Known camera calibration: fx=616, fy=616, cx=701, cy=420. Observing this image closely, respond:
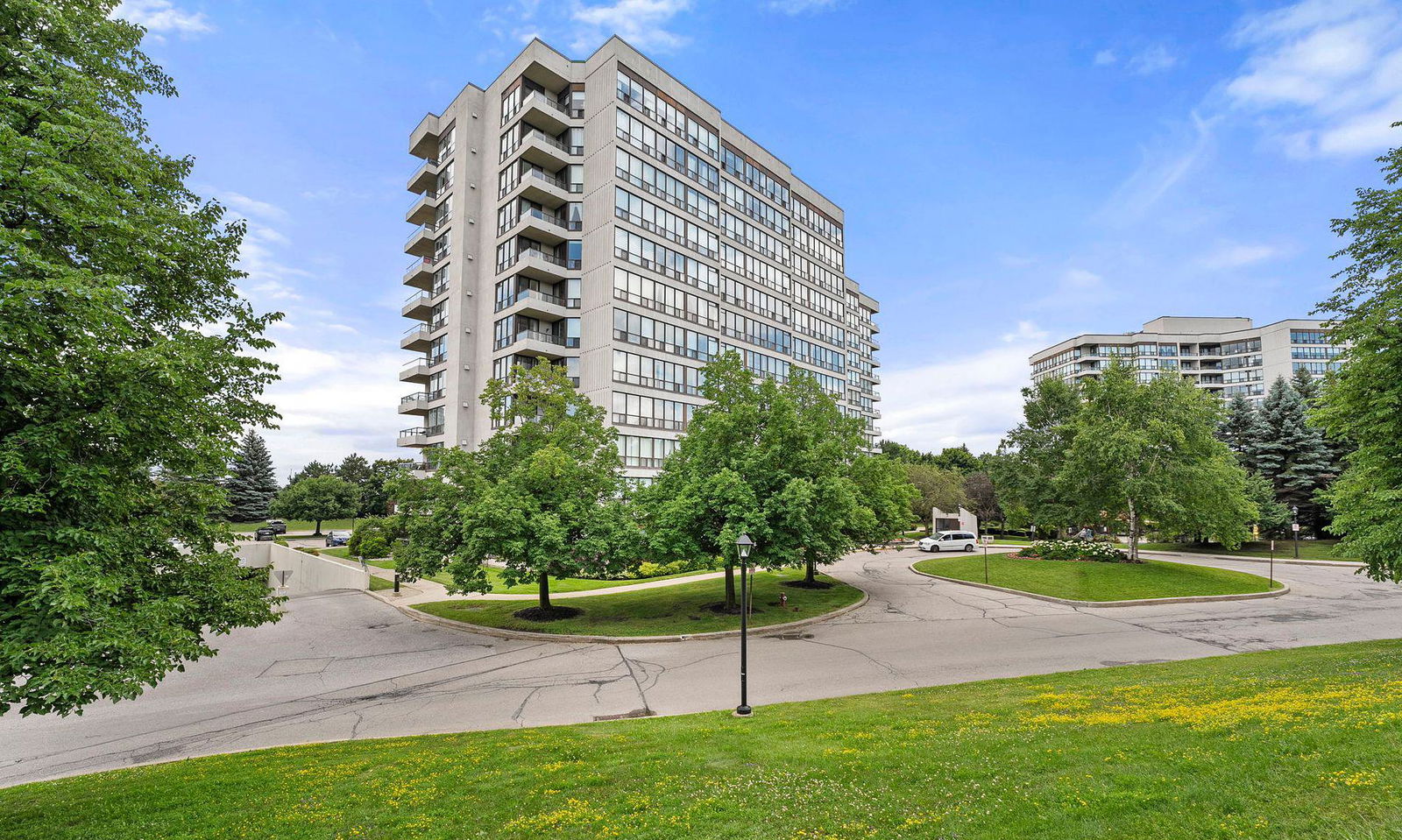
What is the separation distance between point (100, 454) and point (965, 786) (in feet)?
37.5

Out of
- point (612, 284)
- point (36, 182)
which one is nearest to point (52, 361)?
point (36, 182)

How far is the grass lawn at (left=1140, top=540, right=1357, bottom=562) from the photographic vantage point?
4618 centimetres

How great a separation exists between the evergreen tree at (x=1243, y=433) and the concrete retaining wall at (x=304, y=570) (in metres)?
65.4

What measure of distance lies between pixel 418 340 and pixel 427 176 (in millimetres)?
13565

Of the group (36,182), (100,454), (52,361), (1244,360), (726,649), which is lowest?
(726,649)

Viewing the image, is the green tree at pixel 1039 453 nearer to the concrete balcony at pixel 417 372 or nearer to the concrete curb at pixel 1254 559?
the concrete curb at pixel 1254 559

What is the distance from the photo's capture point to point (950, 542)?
177 ft

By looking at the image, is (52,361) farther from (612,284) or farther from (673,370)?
(673,370)

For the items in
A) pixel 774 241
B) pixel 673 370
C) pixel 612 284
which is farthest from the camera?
pixel 774 241

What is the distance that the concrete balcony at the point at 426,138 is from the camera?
48469mm

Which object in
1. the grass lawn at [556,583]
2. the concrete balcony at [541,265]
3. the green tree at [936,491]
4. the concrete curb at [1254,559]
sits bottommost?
the concrete curb at [1254,559]

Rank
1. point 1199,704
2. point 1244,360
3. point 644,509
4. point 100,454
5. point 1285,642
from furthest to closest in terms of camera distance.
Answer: point 1244,360 < point 644,509 < point 1285,642 < point 1199,704 < point 100,454

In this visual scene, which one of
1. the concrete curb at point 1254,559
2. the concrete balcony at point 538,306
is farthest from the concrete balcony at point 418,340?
the concrete curb at point 1254,559

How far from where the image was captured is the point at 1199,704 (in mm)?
9812
